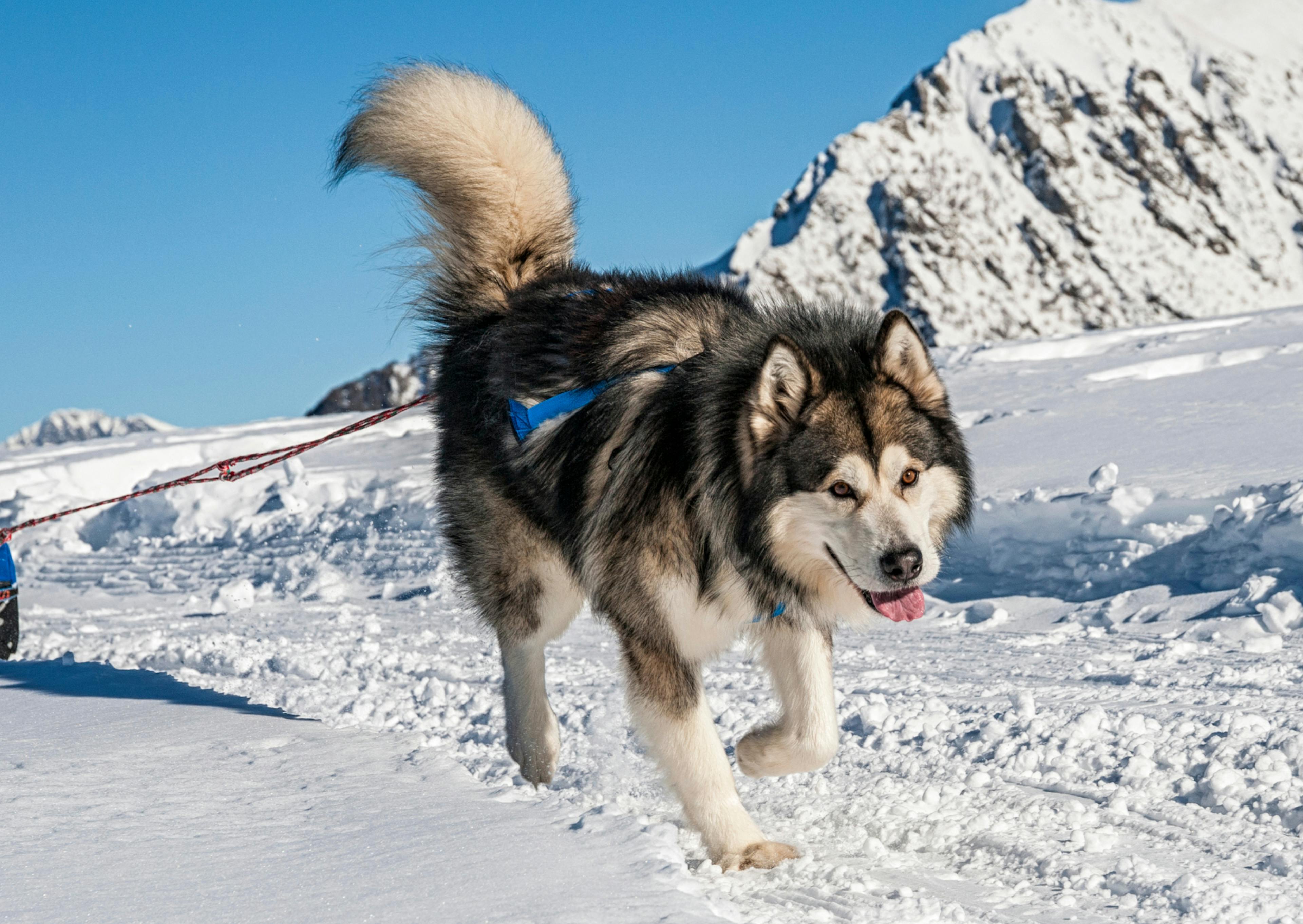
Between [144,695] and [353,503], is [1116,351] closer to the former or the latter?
[353,503]

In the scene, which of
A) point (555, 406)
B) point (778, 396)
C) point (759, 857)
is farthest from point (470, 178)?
point (759, 857)

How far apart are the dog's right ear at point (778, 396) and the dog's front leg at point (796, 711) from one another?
0.64m

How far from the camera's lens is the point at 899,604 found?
303 centimetres

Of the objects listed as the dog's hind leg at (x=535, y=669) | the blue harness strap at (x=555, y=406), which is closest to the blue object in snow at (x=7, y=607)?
the dog's hind leg at (x=535, y=669)

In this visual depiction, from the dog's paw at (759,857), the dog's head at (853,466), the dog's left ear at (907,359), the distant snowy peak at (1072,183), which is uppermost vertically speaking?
the distant snowy peak at (1072,183)

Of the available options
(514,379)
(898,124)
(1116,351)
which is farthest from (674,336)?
(898,124)

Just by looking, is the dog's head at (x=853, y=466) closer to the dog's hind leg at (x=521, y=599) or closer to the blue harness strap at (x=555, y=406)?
the blue harness strap at (x=555, y=406)

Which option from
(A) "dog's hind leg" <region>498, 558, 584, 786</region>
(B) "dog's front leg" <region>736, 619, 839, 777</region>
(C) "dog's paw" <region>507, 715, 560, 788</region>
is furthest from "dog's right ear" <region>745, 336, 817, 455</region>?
(C) "dog's paw" <region>507, 715, 560, 788</region>

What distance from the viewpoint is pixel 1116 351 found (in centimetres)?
1584

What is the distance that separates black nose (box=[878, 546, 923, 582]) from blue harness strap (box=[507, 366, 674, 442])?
0.93 meters

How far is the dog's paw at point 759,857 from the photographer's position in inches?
117

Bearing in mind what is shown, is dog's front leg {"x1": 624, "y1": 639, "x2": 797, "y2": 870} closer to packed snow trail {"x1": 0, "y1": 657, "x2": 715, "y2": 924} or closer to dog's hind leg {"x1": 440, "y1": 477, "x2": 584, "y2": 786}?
packed snow trail {"x1": 0, "y1": 657, "x2": 715, "y2": 924}

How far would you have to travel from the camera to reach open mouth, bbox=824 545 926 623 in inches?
117

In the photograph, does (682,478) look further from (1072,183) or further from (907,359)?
(1072,183)
